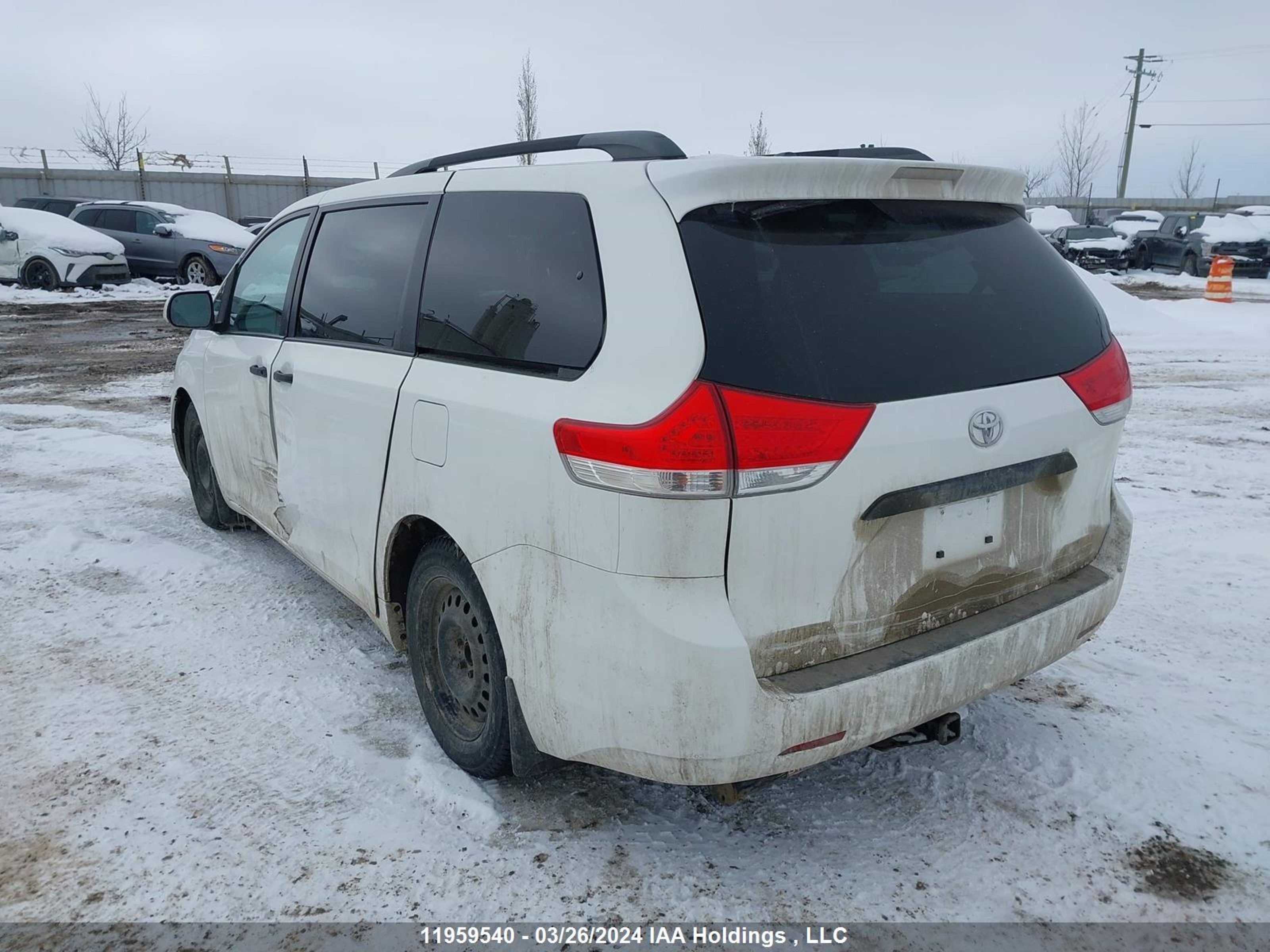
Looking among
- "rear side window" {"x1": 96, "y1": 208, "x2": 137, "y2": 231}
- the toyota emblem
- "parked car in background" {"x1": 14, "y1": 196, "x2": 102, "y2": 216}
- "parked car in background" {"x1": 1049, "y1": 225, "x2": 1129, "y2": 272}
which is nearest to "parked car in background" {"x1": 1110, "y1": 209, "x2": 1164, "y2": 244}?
"parked car in background" {"x1": 1049, "y1": 225, "x2": 1129, "y2": 272}

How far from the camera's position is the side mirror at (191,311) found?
4598 mm

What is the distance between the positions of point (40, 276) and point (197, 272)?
115 inches

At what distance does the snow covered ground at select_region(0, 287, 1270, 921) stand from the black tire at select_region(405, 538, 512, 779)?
5.3 inches

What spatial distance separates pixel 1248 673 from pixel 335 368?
3.62 meters

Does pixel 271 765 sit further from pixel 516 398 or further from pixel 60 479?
pixel 60 479

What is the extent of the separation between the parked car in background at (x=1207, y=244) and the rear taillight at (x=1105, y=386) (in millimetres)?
26301

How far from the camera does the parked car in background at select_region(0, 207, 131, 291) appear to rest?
61.5ft

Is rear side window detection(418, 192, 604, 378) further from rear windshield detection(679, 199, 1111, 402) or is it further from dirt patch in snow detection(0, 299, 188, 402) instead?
dirt patch in snow detection(0, 299, 188, 402)

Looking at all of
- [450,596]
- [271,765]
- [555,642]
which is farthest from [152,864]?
[555,642]

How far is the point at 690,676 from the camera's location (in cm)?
217

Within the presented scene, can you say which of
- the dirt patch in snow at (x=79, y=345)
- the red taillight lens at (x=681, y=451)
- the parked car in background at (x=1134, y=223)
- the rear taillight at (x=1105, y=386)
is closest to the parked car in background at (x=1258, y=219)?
the parked car in background at (x=1134, y=223)

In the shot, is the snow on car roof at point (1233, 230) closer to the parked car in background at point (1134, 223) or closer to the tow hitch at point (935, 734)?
the parked car in background at point (1134, 223)

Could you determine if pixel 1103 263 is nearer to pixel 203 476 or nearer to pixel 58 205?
pixel 58 205

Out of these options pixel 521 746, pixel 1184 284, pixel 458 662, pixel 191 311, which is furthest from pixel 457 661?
pixel 1184 284
